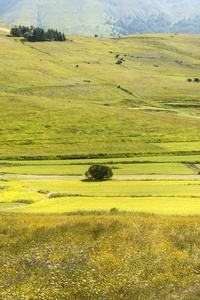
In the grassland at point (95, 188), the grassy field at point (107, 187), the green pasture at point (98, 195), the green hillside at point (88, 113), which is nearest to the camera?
the grassland at point (95, 188)

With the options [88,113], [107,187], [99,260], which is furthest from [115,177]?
[88,113]

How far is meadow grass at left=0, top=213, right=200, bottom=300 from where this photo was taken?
12.0 m

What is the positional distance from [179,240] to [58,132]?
3753 inches

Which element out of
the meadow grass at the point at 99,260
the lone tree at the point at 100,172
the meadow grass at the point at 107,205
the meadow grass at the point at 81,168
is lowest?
the meadow grass at the point at 81,168

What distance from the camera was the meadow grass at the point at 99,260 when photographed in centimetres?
1196

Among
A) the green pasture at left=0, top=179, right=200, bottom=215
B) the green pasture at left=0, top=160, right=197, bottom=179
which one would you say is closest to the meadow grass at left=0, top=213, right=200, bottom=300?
the green pasture at left=0, top=179, right=200, bottom=215

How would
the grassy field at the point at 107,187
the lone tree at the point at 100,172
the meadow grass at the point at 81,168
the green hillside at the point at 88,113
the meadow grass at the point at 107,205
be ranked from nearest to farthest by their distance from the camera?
the meadow grass at the point at 107,205, the grassy field at the point at 107,187, the lone tree at the point at 100,172, the meadow grass at the point at 81,168, the green hillside at the point at 88,113

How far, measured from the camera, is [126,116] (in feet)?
429

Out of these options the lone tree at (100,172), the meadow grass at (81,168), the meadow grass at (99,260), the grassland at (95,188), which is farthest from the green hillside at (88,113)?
the meadow grass at (99,260)

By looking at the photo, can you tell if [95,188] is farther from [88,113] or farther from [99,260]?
[88,113]

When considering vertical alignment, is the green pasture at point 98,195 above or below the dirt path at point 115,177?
above

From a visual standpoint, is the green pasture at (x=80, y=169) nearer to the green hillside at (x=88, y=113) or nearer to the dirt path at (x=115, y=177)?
the dirt path at (x=115, y=177)

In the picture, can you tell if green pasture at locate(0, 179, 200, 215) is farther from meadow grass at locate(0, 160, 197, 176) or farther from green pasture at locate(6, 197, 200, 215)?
meadow grass at locate(0, 160, 197, 176)

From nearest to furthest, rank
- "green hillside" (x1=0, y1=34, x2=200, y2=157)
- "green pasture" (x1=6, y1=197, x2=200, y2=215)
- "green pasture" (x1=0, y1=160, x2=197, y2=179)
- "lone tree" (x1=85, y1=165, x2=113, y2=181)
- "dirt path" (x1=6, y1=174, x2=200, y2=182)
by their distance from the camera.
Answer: "green pasture" (x1=6, y1=197, x2=200, y2=215) → "lone tree" (x1=85, y1=165, x2=113, y2=181) → "dirt path" (x1=6, y1=174, x2=200, y2=182) → "green pasture" (x1=0, y1=160, x2=197, y2=179) → "green hillside" (x1=0, y1=34, x2=200, y2=157)
